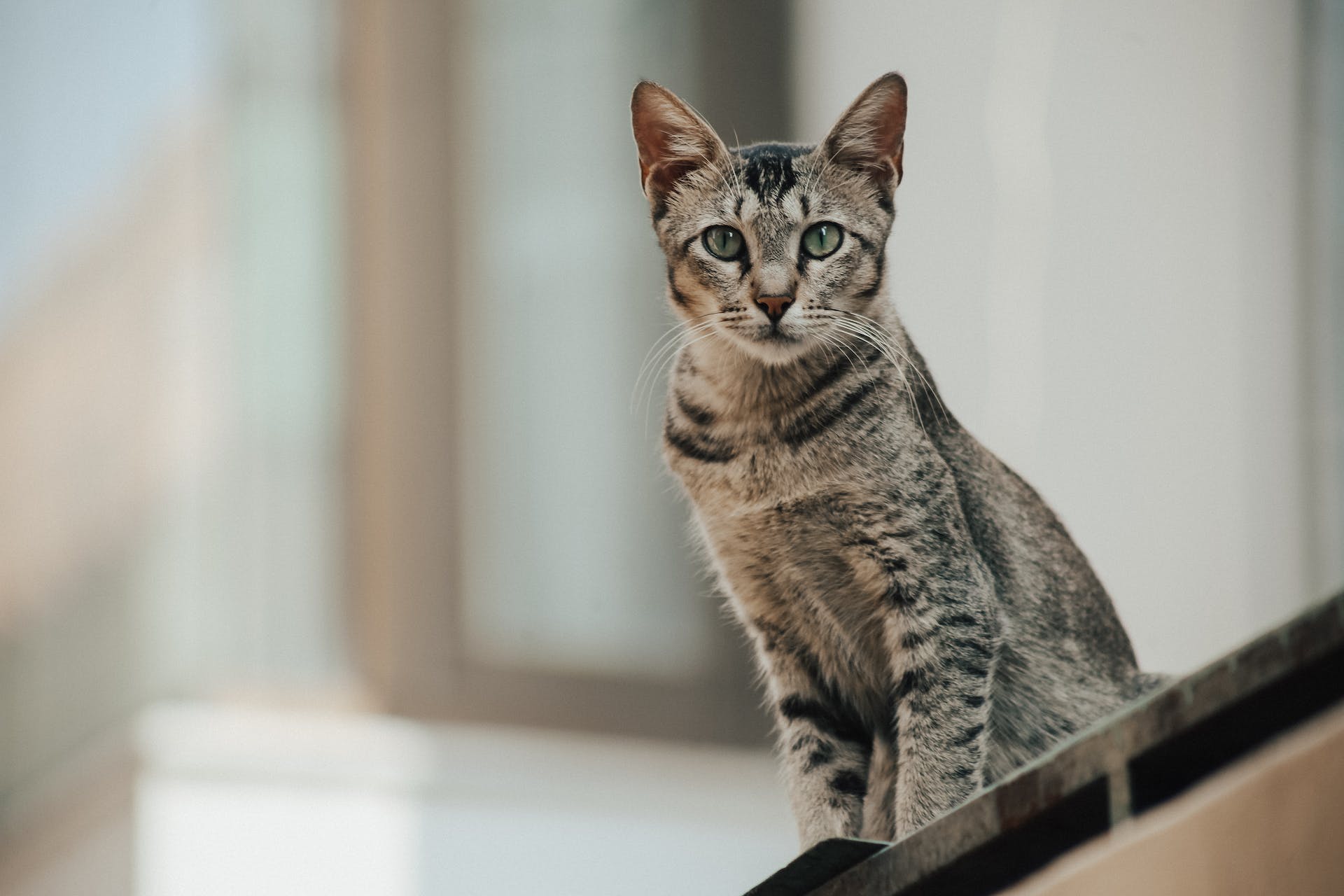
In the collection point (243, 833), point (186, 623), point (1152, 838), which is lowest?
point (243, 833)

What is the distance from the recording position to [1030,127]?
54.0 inches

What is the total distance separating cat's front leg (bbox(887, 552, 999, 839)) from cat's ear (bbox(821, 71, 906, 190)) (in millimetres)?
267

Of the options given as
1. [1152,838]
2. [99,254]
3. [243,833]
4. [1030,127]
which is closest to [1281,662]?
[1152,838]

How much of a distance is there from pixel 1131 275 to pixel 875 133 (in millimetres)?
515

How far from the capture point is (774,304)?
919mm

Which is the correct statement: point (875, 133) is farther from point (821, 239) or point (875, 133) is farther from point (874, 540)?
point (874, 540)

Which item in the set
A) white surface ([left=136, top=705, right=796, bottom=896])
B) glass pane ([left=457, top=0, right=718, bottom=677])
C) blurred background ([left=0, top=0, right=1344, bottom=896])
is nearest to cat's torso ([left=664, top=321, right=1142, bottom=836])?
blurred background ([left=0, top=0, right=1344, bottom=896])

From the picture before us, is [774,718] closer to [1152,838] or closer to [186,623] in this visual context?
[1152,838]

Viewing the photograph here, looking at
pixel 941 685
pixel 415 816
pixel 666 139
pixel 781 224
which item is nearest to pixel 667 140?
pixel 666 139

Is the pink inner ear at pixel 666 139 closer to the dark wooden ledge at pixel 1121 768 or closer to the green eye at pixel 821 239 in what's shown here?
the green eye at pixel 821 239

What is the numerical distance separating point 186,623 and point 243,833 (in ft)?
1.13

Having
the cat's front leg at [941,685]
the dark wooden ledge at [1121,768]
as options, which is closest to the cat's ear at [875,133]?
the cat's front leg at [941,685]

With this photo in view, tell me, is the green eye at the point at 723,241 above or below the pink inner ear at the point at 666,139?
below

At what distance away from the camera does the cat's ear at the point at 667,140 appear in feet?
3.25
